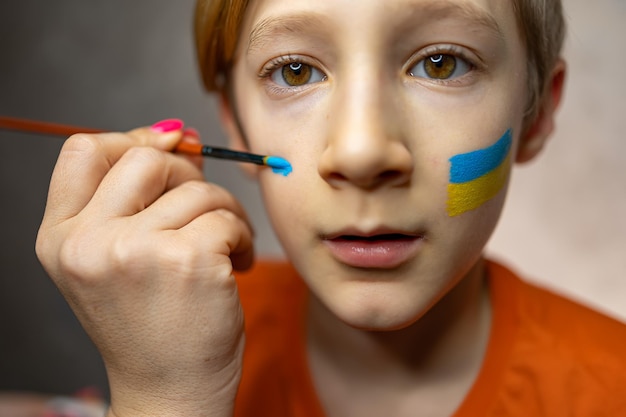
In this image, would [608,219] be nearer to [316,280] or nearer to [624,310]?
[624,310]

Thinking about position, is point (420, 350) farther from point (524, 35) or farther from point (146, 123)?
point (146, 123)

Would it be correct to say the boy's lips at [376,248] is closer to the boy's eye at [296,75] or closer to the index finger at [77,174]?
the boy's eye at [296,75]

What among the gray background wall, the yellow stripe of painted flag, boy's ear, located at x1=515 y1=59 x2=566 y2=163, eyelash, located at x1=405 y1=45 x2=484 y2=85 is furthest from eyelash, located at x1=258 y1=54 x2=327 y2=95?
the gray background wall

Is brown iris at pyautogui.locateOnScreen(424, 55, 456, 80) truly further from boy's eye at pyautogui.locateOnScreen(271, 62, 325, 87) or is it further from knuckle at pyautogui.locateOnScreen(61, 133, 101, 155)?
knuckle at pyautogui.locateOnScreen(61, 133, 101, 155)

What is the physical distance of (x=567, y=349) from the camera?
3.89ft

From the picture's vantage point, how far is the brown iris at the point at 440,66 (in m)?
0.97

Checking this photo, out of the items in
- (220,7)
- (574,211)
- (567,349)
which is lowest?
(574,211)

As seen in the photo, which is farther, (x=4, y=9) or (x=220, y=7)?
(x=4, y=9)

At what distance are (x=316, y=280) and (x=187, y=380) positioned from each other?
0.21 metres

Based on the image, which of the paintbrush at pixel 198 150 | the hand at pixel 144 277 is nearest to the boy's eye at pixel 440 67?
the paintbrush at pixel 198 150

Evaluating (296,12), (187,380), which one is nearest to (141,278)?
(187,380)

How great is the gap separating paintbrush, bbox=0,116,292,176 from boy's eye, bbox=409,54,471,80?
20 centimetres

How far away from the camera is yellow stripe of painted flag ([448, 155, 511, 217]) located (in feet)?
3.17

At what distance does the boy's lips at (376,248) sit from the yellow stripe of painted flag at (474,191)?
0.06 metres
